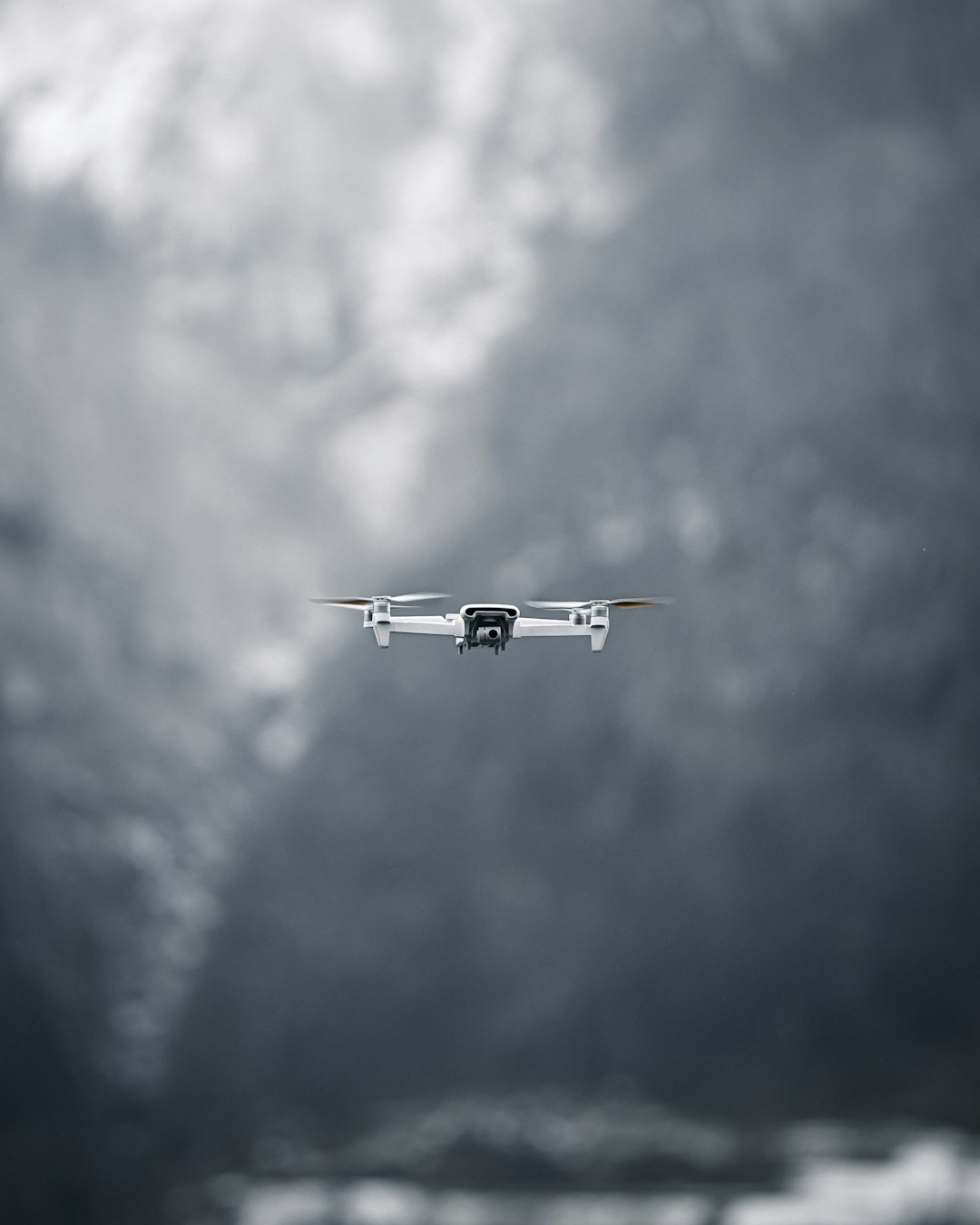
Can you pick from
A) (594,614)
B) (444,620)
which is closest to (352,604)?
(444,620)

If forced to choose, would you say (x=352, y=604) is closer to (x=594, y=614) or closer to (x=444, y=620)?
(x=444, y=620)

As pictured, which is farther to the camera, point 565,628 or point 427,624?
point 565,628

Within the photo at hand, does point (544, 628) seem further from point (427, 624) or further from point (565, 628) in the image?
point (427, 624)

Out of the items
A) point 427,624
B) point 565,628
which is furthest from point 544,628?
point 427,624
